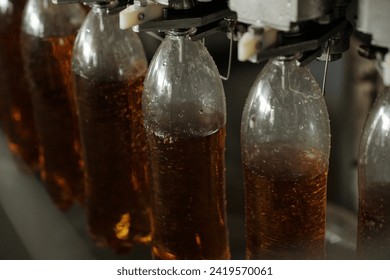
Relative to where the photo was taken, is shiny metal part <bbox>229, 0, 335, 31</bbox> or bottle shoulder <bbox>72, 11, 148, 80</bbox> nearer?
shiny metal part <bbox>229, 0, 335, 31</bbox>

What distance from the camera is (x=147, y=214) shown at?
4.69 feet

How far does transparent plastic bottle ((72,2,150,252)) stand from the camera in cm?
129

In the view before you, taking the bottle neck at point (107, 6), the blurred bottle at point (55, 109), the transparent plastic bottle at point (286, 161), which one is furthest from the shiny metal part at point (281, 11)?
the blurred bottle at point (55, 109)

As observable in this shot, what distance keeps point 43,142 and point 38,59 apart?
0.65 ft

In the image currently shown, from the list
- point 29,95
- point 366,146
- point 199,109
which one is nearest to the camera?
point 366,146

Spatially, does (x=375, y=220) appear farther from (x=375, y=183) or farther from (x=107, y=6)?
(x=107, y=6)

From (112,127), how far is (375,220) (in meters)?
0.55

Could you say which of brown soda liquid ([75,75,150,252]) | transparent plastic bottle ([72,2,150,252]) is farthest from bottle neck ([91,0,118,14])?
brown soda liquid ([75,75,150,252])

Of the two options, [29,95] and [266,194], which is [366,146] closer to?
[266,194]

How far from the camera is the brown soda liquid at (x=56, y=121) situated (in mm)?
1564

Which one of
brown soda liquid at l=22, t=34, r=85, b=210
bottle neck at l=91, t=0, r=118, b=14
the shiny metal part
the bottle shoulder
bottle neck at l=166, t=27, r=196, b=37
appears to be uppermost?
the shiny metal part

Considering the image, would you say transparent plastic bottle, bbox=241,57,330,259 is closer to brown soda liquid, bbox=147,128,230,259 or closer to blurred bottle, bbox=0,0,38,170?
brown soda liquid, bbox=147,128,230,259
